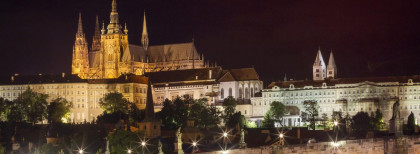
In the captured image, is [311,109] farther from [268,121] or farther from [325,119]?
[268,121]

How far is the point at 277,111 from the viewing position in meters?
147

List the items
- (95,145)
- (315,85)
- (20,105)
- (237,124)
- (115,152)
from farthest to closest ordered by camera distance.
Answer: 1. (315,85)
2. (20,105)
3. (237,124)
4. (95,145)
5. (115,152)

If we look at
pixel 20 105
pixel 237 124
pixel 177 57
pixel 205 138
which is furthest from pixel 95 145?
pixel 177 57

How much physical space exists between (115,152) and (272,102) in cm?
7876

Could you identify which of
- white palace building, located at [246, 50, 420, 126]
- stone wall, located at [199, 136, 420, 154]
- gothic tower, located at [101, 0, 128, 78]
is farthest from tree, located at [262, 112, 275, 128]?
stone wall, located at [199, 136, 420, 154]

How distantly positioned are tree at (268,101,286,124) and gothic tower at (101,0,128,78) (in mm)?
41937

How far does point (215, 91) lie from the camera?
163250mm

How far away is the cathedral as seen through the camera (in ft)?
594

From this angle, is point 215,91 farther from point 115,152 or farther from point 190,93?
point 115,152

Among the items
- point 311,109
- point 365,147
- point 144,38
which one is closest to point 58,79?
point 144,38

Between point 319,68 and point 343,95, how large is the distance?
17739 mm

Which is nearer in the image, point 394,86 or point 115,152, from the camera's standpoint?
point 115,152

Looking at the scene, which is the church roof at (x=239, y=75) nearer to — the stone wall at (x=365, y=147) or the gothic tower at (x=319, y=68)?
the gothic tower at (x=319, y=68)

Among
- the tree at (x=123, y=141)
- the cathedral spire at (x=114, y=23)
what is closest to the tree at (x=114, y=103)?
the cathedral spire at (x=114, y=23)
